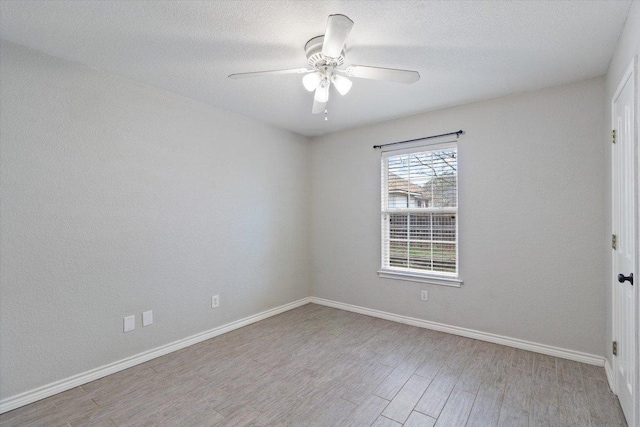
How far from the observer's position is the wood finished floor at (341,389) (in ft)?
6.39

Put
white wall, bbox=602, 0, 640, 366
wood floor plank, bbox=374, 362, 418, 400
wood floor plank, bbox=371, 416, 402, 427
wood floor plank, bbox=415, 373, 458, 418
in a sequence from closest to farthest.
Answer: white wall, bbox=602, 0, 640, 366 → wood floor plank, bbox=371, 416, 402, 427 → wood floor plank, bbox=415, 373, 458, 418 → wood floor plank, bbox=374, 362, 418, 400

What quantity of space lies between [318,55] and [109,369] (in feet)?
9.67

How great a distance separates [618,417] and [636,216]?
51.8 inches

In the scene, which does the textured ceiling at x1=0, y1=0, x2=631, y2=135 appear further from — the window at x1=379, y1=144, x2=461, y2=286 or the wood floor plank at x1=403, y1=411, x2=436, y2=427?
the wood floor plank at x1=403, y1=411, x2=436, y2=427

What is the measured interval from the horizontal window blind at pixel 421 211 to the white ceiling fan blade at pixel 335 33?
218cm

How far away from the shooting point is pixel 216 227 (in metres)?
3.37

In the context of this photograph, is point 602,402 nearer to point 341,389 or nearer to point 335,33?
point 341,389

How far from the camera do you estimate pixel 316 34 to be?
1991mm

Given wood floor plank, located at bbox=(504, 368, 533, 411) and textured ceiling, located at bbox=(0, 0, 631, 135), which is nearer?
textured ceiling, located at bbox=(0, 0, 631, 135)

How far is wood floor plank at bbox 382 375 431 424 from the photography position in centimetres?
197

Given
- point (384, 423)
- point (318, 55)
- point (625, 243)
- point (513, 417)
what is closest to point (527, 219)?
point (625, 243)

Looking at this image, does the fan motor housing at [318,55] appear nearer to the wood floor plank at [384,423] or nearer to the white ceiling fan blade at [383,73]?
the white ceiling fan blade at [383,73]

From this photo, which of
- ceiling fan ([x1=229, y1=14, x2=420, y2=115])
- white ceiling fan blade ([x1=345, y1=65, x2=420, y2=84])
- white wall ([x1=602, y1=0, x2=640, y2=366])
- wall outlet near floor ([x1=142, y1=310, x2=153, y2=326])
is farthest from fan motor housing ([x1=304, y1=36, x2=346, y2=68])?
wall outlet near floor ([x1=142, y1=310, x2=153, y2=326])

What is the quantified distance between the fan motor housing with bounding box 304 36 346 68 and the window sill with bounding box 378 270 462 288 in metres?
2.54
